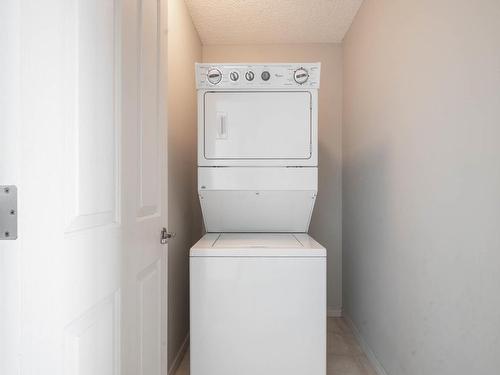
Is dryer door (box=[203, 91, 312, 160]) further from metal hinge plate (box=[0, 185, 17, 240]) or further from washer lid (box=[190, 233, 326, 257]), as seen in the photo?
metal hinge plate (box=[0, 185, 17, 240])

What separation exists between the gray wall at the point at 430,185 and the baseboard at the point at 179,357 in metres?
1.33

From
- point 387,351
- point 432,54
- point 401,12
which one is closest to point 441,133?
point 432,54

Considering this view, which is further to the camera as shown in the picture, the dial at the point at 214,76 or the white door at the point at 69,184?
the dial at the point at 214,76

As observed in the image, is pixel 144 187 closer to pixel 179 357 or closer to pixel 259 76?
pixel 259 76

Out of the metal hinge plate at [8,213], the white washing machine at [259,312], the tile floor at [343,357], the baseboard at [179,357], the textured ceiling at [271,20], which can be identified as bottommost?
the tile floor at [343,357]

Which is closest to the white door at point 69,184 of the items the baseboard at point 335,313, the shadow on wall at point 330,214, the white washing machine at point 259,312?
the white washing machine at point 259,312

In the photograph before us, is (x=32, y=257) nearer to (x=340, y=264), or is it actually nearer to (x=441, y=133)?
(x=441, y=133)

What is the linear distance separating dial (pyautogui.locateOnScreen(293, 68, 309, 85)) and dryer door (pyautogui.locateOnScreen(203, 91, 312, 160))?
0.24 ft

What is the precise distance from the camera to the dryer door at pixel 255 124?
2301 millimetres

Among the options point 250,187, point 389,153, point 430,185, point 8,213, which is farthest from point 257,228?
point 8,213

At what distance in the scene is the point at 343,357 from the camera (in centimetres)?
261

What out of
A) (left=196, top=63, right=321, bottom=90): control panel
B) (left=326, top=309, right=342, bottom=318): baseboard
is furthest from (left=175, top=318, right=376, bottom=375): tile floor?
(left=196, top=63, right=321, bottom=90): control panel

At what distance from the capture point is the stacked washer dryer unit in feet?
6.33

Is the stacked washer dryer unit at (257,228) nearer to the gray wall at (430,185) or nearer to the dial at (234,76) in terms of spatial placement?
the dial at (234,76)
